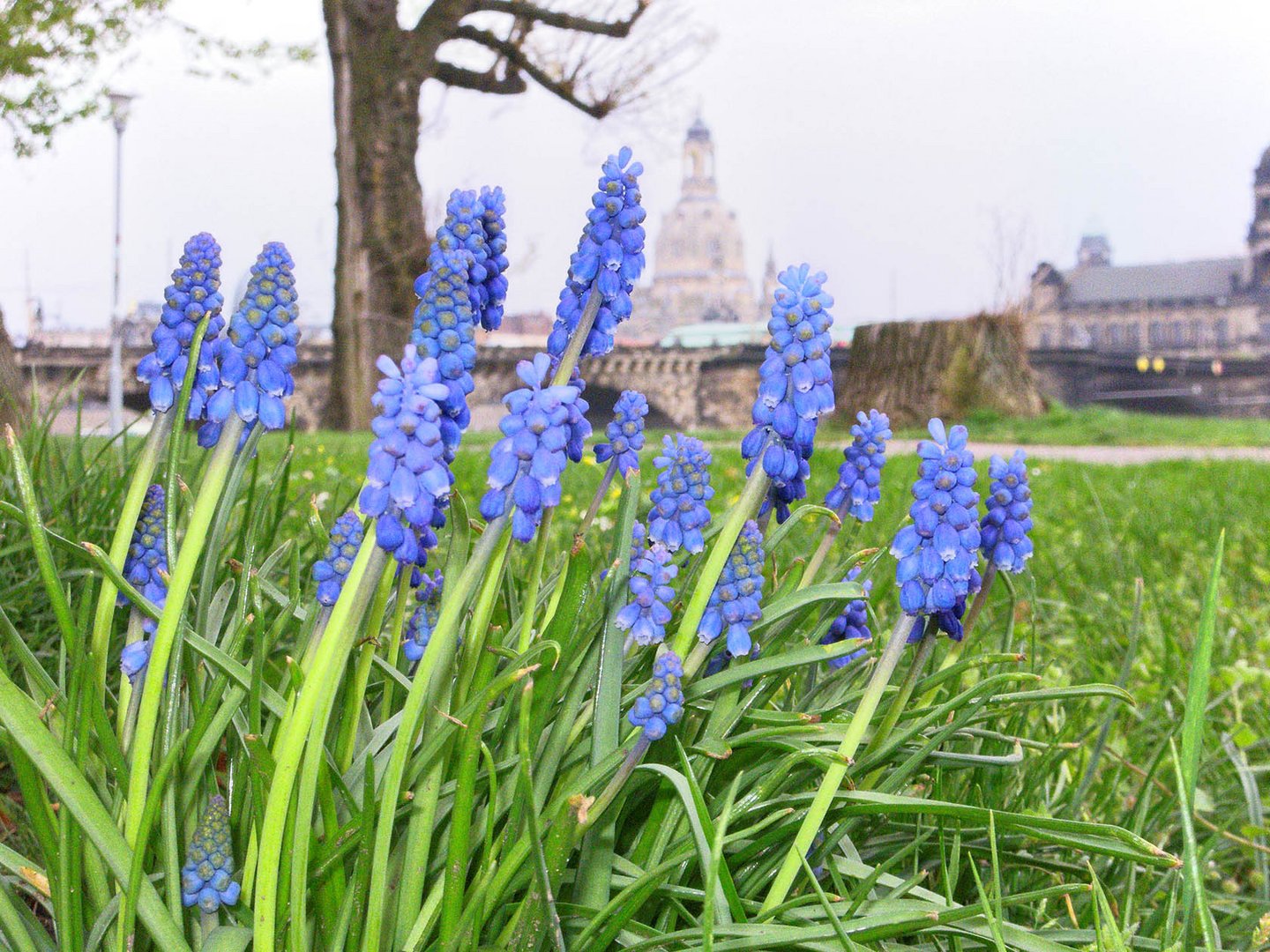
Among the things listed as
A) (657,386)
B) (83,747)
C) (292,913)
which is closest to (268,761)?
(292,913)

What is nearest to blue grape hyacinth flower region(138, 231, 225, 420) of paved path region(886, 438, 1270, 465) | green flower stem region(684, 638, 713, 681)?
green flower stem region(684, 638, 713, 681)

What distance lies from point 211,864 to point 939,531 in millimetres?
781

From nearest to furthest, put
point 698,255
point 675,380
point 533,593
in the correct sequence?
point 533,593, point 675,380, point 698,255

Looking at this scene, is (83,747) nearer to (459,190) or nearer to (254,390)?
(254,390)

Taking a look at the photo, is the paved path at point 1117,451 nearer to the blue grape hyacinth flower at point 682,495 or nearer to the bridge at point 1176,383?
the blue grape hyacinth flower at point 682,495

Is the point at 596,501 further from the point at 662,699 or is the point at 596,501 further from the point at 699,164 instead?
the point at 699,164

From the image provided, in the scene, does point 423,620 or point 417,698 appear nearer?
point 417,698

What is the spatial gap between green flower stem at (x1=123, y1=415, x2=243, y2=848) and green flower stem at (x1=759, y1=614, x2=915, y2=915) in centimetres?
64

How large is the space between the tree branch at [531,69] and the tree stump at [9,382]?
48.8 ft

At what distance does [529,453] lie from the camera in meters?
0.94

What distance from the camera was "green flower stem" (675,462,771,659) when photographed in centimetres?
115

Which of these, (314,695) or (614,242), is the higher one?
(614,242)

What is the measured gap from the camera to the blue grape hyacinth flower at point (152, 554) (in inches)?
52.1

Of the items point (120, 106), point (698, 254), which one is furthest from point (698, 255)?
point (120, 106)
